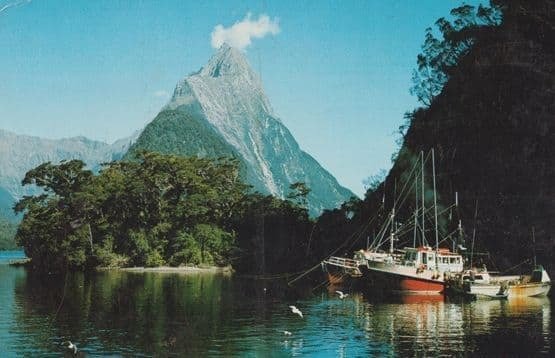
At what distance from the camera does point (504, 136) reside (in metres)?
78.9

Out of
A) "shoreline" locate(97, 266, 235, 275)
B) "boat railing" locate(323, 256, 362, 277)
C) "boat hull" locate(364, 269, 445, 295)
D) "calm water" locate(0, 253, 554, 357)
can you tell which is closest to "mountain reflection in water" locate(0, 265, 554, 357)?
"calm water" locate(0, 253, 554, 357)

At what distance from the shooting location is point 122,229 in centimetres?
11162

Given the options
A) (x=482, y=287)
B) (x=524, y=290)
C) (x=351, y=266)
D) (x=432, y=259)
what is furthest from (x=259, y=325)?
(x=351, y=266)

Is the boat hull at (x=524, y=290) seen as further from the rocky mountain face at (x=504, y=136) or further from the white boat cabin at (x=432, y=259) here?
the rocky mountain face at (x=504, y=136)

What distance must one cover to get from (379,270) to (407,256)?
4.41 meters

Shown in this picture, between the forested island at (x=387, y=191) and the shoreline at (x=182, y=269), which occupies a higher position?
the forested island at (x=387, y=191)

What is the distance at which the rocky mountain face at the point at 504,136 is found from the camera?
242 ft

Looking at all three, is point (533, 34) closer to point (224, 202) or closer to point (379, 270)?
point (379, 270)

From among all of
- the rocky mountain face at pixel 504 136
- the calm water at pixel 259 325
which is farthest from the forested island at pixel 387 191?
the calm water at pixel 259 325

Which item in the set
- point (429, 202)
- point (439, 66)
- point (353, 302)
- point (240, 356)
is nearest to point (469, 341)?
point (240, 356)

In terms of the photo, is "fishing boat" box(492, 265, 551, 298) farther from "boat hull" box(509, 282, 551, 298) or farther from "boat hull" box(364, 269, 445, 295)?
"boat hull" box(364, 269, 445, 295)

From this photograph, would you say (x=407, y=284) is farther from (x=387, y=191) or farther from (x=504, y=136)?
(x=387, y=191)

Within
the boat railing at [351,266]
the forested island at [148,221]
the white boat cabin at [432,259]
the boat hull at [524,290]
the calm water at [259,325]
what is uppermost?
the forested island at [148,221]

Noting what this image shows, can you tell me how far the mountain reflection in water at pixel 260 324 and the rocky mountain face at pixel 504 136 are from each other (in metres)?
17.1
